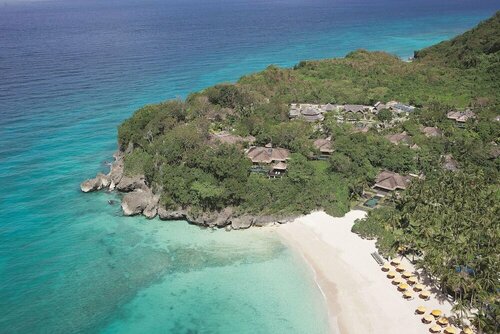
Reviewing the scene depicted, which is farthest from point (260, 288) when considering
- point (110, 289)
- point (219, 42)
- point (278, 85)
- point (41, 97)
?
point (219, 42)

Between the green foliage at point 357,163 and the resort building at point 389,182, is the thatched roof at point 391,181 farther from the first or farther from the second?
the green foliage at point 357,163

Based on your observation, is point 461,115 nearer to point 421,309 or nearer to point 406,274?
point 406,274

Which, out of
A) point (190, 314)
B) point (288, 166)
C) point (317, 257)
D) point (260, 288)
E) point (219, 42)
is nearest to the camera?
point (190, 314)

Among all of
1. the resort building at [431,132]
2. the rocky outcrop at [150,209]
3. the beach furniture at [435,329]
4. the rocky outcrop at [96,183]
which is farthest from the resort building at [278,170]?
the beach furniture at [435,329]

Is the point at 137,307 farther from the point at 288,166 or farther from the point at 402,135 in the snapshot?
the point at 402,135

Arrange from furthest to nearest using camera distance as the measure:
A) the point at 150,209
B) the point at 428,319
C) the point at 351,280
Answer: the point at 150,209 < the point at 351,280 < the point at 428,319

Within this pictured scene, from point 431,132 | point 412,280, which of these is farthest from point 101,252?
point 431,132
